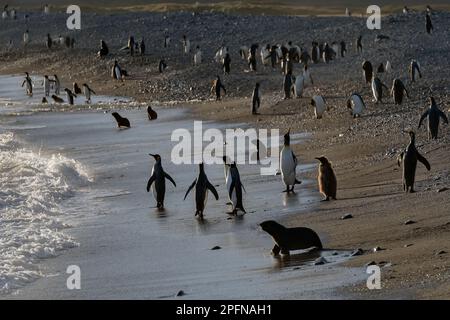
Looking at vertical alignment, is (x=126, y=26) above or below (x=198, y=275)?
above

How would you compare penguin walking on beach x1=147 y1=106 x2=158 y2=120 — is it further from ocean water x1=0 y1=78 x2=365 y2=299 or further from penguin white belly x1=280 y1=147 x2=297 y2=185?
penguin white belly x1=280 y1=147 x2=297 y2=185

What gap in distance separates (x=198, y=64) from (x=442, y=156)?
2179 centimetres

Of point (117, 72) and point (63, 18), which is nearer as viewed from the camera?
point (117, 72)

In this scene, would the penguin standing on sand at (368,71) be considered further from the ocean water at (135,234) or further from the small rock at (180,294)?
the small rock at (180,294)

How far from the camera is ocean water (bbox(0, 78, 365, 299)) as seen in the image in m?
8.85

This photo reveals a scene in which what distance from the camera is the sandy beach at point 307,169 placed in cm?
884

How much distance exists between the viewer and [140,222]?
12.5 meters

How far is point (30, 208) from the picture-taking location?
13922 mm

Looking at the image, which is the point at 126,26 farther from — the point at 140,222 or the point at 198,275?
the point at 198,275

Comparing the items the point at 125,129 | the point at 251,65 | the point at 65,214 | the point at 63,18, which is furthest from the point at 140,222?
the point at 63,18

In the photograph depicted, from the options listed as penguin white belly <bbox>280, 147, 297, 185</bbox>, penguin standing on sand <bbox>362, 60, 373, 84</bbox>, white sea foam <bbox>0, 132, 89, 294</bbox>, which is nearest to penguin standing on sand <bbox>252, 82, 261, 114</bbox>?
penguin standing on sand <bbox>362, 60, 373, 84</bbox>

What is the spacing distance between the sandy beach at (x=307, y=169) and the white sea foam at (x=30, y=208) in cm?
23

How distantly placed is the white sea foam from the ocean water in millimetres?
15

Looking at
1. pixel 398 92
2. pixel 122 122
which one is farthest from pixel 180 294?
pixel 122 122
